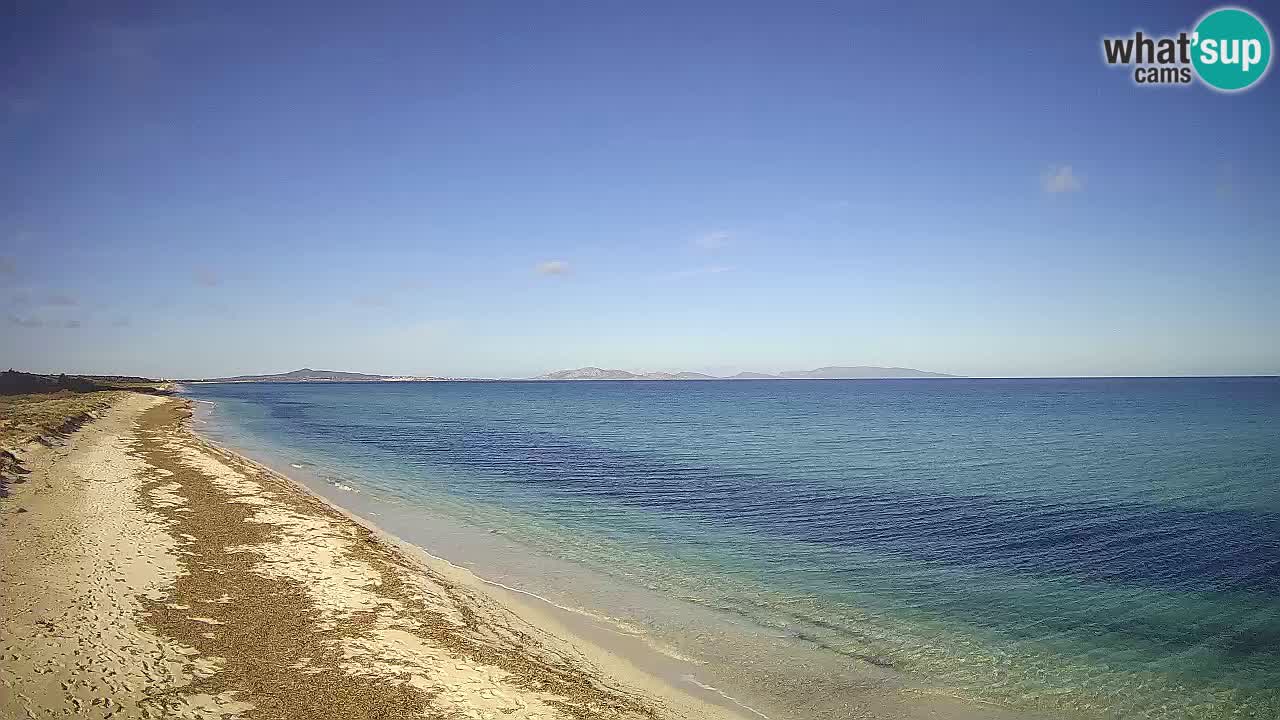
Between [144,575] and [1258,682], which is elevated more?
[144,575]

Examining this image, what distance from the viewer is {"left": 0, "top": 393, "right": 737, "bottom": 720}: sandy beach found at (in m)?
8.48

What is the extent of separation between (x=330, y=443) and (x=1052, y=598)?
45917 millimetres

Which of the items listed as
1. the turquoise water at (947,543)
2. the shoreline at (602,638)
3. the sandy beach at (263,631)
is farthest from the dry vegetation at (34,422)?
the shoreline at (602,638)

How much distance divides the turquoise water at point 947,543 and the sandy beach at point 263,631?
3.57 metres

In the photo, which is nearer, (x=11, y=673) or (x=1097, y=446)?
(x=11, y=673)

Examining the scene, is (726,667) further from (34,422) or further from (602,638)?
(34,422)

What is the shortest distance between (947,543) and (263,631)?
57.1 ft

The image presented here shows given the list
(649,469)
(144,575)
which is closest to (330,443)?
(649,469)

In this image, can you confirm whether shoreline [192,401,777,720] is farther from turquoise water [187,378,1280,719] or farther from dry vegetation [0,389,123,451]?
dry vegetation [0,389,123,451]

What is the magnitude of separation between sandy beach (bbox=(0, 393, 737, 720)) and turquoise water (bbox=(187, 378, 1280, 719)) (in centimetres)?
357

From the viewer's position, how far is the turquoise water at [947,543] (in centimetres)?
1109

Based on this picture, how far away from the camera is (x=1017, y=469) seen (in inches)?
1341

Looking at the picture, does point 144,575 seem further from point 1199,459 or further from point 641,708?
point 1199,459

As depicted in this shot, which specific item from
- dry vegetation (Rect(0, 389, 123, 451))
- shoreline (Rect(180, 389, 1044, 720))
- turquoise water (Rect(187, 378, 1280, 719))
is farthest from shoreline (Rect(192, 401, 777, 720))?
dry vegetation (Rect(0, 389, 123, 451))
